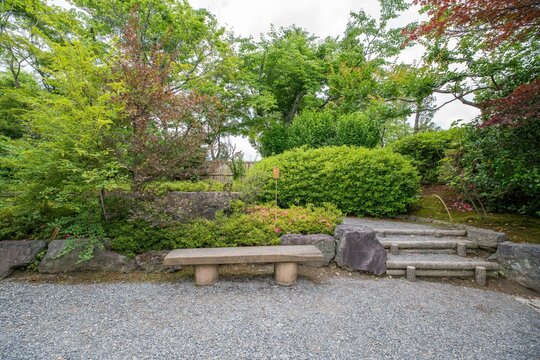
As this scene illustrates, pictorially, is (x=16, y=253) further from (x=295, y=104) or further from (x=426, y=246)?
(x=295, y=104)

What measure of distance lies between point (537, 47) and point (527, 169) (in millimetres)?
2044

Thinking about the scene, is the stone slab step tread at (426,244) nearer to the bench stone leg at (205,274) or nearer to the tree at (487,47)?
the tree at (487,47)

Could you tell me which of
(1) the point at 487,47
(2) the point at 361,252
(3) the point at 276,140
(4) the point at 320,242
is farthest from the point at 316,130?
(2) the point at 361,252

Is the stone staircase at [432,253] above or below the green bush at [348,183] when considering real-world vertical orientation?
below

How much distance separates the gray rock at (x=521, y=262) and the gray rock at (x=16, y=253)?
6331 millimetres

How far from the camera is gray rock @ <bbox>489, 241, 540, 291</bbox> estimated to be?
111 inches

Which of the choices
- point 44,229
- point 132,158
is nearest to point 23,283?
point 44,229

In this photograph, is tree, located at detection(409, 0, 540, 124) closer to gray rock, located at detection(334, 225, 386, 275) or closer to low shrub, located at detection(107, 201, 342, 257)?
gray rock, located at detection(334, 225, 386, 275)

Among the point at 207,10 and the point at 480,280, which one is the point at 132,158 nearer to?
the point at 480,280

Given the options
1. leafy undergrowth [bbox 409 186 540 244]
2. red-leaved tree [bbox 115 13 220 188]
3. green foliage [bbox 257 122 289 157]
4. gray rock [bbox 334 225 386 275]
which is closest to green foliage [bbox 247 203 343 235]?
gray rock [bbox 334 225 386 275]

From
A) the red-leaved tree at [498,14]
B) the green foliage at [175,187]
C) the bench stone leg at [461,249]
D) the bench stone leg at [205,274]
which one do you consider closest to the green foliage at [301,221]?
the bench stone leg at [205,274]

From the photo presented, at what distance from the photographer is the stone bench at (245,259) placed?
8.64 ft

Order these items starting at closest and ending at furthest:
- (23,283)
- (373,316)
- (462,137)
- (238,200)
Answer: (373,316)
(23,283)
(238,200)
(462,137)

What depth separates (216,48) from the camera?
887cm
